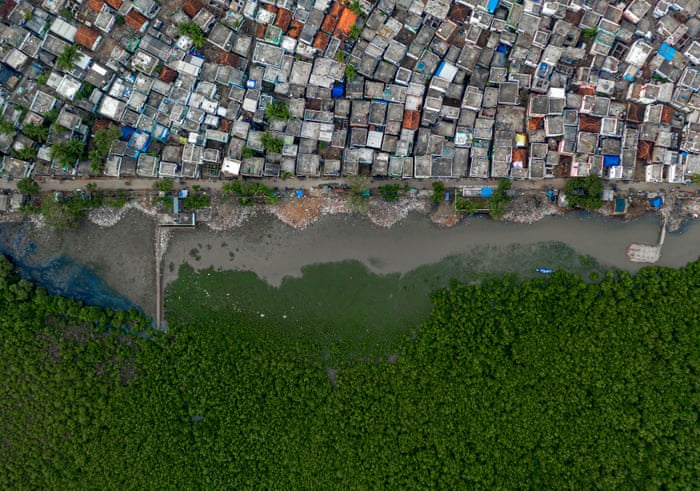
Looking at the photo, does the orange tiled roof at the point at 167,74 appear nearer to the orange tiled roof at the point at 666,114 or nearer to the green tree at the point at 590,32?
the green tree at the point at 590,32

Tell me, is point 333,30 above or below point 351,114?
above

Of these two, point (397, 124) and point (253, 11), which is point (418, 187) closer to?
point (397, 124)

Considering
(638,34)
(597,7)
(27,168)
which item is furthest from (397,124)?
(27,168)

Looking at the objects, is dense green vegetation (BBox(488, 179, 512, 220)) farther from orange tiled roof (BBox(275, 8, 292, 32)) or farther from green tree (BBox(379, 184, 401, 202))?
orange tiled roof (BBox(275, 8, 292, 32))

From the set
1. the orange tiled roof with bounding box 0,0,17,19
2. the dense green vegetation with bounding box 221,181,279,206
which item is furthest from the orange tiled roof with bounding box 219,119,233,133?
the orange tiled roof with bounding box 0,0,17,19

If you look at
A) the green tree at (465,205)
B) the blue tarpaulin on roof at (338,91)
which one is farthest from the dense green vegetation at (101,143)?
the green tree at (465,205)

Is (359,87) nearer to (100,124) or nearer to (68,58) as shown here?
(100,124)
